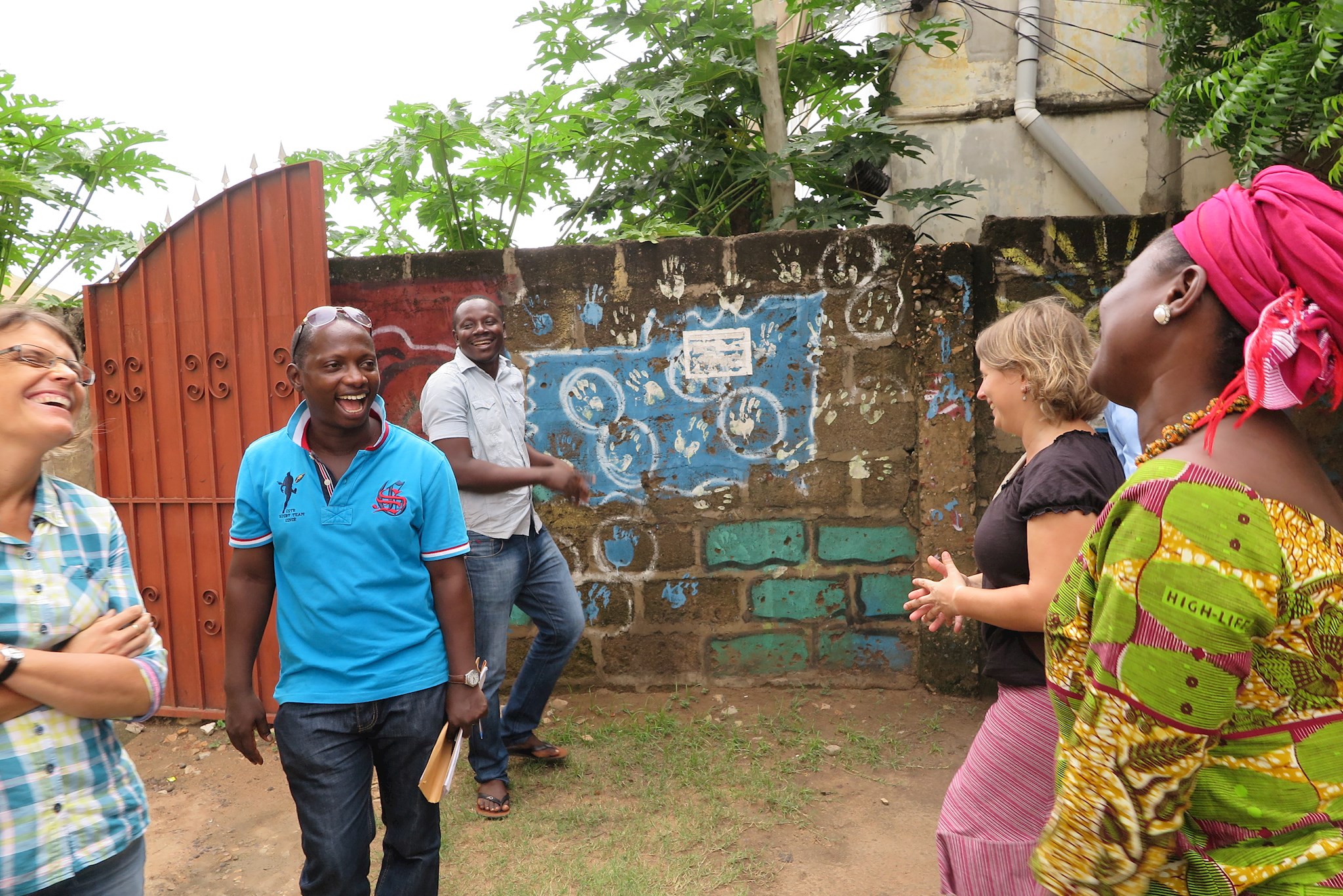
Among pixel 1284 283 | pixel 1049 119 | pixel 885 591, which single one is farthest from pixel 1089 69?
pixel 1284 283

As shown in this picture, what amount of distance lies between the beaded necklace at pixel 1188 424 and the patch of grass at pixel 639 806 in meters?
2.23

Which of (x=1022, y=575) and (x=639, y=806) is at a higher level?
(x=1022, y=575)

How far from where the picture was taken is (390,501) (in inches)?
88.9

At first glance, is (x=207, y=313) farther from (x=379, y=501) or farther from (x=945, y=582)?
(x=945, y=582)

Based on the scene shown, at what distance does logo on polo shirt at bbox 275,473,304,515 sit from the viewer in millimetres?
2229

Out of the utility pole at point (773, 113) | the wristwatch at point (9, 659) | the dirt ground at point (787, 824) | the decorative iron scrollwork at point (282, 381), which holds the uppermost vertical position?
the utility pole at point (773, 113)

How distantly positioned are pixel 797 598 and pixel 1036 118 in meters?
4.75

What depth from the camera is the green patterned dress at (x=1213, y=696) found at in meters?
1.09

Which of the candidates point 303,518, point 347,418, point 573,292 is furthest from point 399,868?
point 573,292

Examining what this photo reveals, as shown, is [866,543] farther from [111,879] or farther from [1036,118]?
[1036,118]

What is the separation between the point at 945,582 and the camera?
2.21 m

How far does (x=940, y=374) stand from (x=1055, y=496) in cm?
224

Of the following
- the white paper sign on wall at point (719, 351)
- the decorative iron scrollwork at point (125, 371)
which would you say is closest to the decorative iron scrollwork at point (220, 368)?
the decorative iron scrollwork at point (125, 371)

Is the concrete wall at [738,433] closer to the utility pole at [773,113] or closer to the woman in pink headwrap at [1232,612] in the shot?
the utility pole at [773,113]
